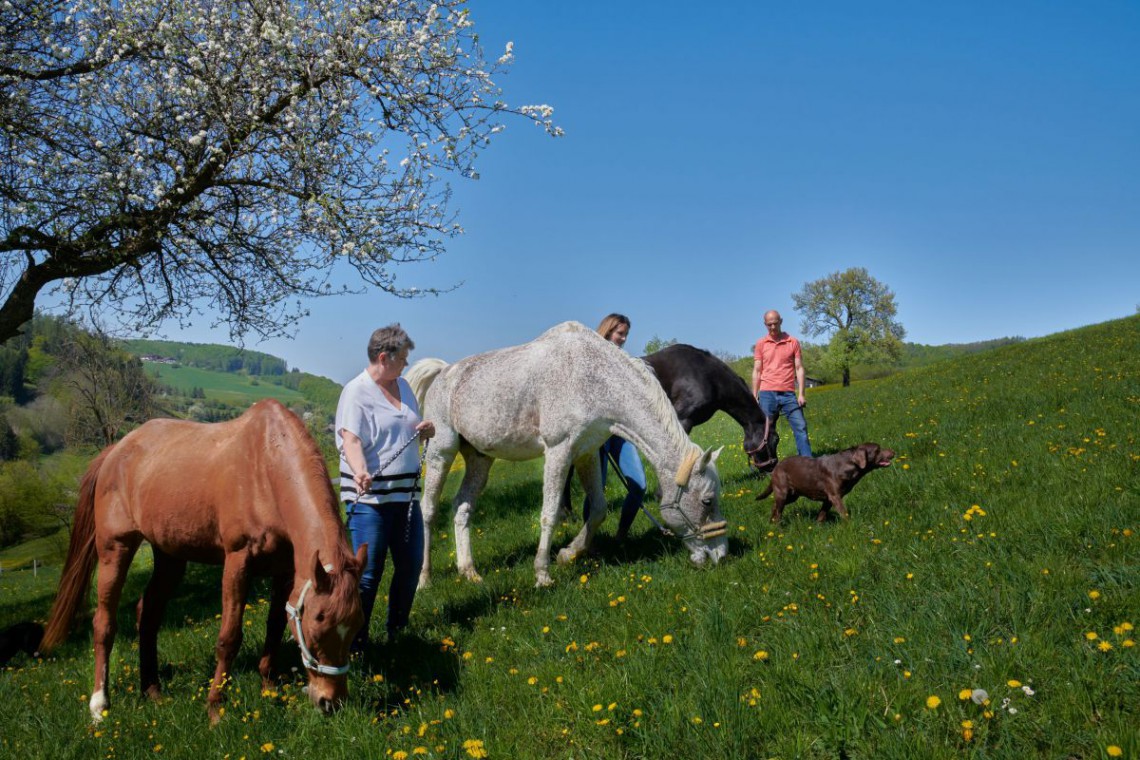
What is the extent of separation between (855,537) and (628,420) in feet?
8.06

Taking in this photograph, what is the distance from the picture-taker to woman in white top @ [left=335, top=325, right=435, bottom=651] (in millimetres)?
5570

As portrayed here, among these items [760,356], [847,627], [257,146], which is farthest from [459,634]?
[257,146]

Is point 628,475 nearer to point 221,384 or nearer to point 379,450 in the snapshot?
point 379,450

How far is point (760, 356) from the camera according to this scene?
11734 mm

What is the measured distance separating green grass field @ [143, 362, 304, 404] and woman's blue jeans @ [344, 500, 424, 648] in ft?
356

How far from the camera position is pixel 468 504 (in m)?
8.39

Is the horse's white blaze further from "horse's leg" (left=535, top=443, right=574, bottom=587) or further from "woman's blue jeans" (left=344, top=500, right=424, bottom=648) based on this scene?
"horse's leg" (left=535, top=443, right=574, bottom=587)

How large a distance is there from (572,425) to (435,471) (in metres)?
2.14

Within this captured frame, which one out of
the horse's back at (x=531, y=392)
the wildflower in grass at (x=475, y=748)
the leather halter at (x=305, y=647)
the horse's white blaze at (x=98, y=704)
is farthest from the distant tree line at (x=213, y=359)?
the wildflower in grass at (x=475, y=748)

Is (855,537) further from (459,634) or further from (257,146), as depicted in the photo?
(257,146)

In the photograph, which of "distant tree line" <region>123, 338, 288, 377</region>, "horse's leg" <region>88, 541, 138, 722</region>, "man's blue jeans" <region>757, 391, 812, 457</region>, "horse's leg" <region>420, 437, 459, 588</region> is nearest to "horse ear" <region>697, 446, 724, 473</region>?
"horse's leg" <region>420, 437, 459, 588</region>

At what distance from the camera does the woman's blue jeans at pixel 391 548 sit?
5617 mm

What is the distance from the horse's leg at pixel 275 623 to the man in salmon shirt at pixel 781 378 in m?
8.04

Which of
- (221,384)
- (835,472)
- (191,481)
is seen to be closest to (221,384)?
(221,384)
